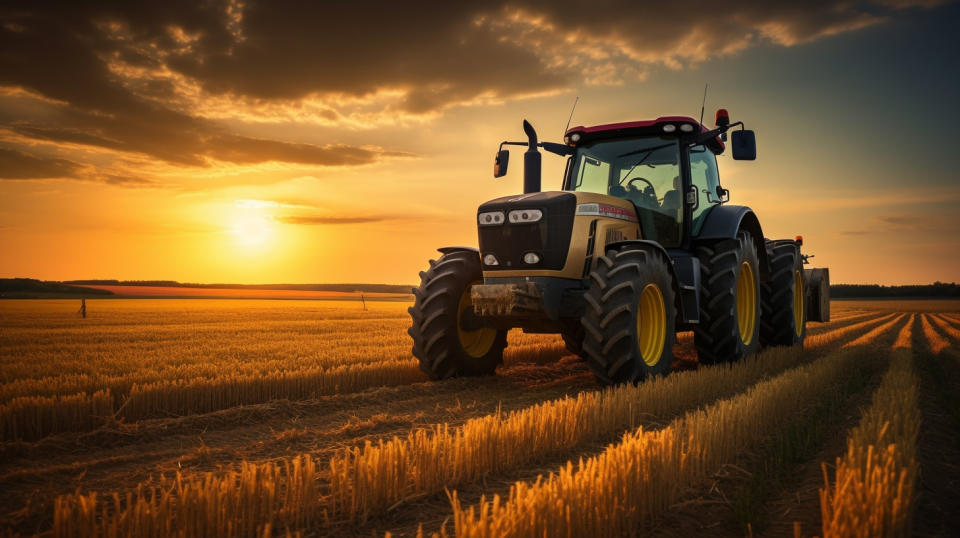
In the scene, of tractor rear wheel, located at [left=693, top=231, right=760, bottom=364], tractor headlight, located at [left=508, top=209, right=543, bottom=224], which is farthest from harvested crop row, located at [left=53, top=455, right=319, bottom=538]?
tractor rear wheel, located at [left=693, top=231, right=760, bottom=364]

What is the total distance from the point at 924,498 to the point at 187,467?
4.74 meters

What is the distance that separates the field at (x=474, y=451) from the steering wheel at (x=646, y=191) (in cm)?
230

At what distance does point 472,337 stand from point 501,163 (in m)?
2.28

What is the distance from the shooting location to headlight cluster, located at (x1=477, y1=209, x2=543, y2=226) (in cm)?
673

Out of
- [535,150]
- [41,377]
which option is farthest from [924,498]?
[41,377]

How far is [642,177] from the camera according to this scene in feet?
26.7

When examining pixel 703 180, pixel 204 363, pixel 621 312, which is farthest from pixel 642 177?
pixel 204 363

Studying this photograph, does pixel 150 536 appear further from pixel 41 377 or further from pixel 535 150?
pixel 41 377

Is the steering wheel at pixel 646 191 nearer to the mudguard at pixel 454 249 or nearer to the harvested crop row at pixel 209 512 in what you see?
the mudguard at pixel 454 249

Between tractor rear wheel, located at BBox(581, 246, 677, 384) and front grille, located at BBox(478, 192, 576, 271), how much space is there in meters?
0.51

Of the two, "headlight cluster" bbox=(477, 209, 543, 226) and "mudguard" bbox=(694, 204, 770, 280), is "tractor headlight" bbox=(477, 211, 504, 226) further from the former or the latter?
"mudguard" bbox=(694, 204, 770, 280)

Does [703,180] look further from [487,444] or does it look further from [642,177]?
[487,444]

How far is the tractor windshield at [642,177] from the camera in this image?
8.00m

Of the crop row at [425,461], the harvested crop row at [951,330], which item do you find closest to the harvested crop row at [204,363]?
the crop row at [425,461]
